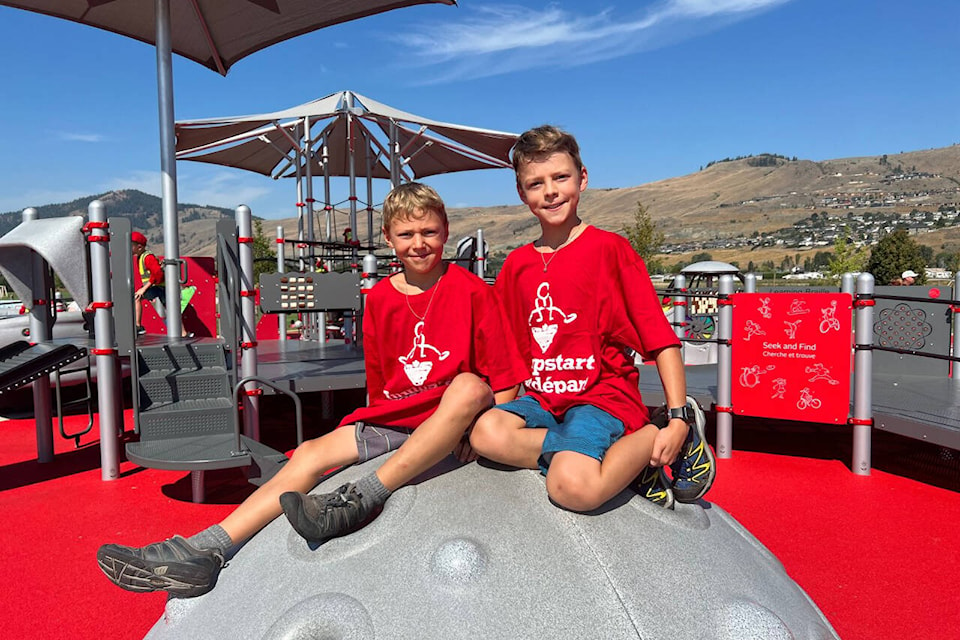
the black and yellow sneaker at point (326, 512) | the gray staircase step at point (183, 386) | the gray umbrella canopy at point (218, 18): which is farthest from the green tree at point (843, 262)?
the black and yellow sneaker at point (326, 512)

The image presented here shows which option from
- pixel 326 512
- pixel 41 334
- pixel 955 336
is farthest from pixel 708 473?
pixel 41 334

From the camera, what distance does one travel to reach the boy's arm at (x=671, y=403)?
248cm

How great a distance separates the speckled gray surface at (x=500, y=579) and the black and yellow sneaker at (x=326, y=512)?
5cm

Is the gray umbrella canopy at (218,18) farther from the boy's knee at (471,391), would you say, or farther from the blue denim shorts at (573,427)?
the blue denim shorts at (573,427)

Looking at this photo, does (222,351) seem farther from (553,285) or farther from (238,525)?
(553,285)

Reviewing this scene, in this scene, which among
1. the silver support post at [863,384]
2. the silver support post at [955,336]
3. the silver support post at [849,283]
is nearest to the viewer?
the silver support post at [863,384]

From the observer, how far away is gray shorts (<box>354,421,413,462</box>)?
9.29ft

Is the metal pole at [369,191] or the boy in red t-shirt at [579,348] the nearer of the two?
the boy in red t-shirt at [579,348]

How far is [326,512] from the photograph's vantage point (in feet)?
7.57

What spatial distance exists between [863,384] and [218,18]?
8395 millimetres

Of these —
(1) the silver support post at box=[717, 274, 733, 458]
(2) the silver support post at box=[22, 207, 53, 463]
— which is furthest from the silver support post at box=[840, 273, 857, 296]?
(2) the silver support post at box=[22, 207, 53, 463]

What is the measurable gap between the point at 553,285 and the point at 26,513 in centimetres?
510

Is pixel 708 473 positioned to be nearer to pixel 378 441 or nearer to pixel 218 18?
pixel 378 441

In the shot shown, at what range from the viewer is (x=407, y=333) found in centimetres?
295
